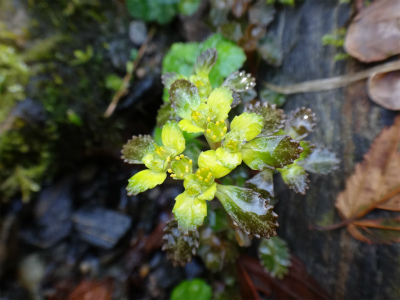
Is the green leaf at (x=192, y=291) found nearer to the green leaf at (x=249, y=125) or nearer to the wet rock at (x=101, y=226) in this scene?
the wet rock at (x=101, y=226)

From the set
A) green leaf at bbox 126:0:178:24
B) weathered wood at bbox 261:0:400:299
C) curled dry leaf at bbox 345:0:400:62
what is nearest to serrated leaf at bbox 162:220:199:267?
weathered wood at bbox 261:0:400:299

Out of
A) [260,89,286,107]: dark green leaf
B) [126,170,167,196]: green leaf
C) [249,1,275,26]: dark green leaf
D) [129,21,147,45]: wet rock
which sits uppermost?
[129,21,147,45]: wet rock

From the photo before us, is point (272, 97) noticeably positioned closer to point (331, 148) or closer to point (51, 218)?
point (331, 148)

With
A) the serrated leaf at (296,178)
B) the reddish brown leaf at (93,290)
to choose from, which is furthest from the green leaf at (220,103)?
the reddish brown leaf at (93,290)

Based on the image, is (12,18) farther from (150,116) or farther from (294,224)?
(294,224)

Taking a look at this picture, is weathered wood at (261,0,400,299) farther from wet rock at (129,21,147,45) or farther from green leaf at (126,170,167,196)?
wet rock at (129,21,147,45)

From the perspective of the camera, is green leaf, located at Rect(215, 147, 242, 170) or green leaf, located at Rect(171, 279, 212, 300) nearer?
green leaf, located at Rect(215, 147, 242, 170)

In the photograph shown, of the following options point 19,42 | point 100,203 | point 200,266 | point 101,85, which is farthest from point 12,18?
point 200,266

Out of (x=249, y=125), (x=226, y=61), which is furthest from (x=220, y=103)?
(x=226, y=61)
